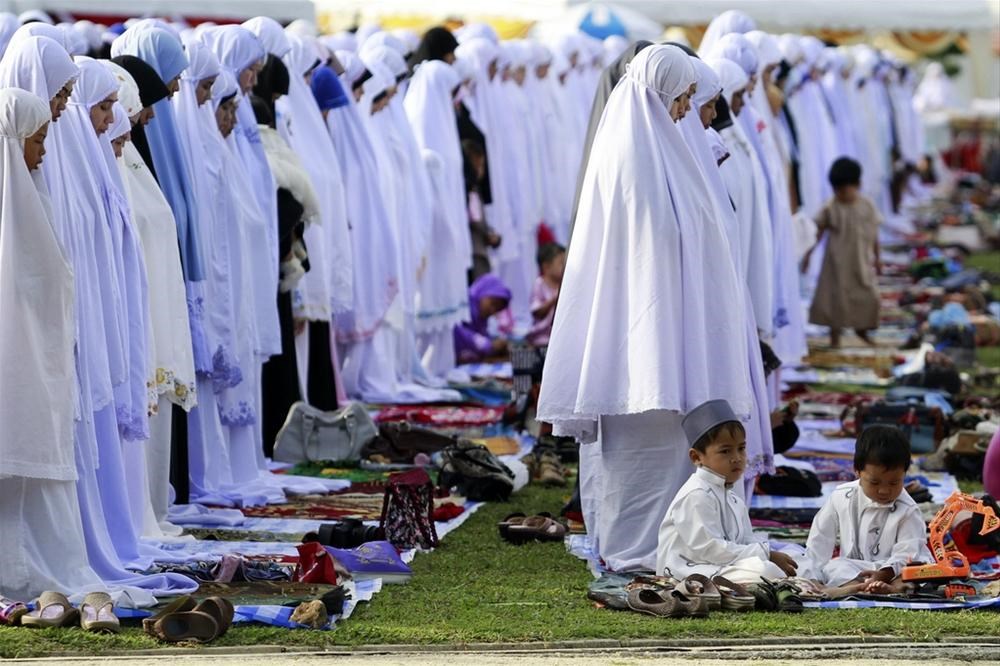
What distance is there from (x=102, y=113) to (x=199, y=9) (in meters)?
14.3

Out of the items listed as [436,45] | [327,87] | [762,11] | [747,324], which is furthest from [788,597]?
[762,11]

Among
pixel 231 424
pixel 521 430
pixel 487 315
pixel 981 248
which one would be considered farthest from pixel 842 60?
pixel 231 424

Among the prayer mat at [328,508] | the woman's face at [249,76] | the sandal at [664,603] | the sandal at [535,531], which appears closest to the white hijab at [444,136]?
the woman's face at [249,76]

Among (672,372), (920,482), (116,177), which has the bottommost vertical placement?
(920,482)

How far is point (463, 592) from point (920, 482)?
297 cm

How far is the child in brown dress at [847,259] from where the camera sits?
13.5 m

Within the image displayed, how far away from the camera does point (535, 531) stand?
747cm

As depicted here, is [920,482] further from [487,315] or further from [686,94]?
[487,315]

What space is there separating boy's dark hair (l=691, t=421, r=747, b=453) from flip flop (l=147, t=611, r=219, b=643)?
1.74 m

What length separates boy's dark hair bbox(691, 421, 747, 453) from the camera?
6.58 metres

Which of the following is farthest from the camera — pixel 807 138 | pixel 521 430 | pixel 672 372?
pixel 807 138

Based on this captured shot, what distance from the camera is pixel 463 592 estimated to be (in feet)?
21.5

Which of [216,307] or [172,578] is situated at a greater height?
[216,307]

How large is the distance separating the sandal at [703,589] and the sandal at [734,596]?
0.06 ft
